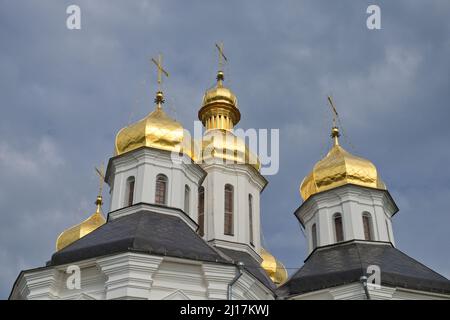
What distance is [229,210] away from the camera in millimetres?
22109

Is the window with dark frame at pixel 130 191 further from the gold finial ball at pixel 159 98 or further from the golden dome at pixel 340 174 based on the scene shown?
the golden dome at pixel 340 174

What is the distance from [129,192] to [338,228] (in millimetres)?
6246

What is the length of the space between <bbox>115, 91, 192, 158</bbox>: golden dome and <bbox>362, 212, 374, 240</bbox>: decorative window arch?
5.53 metres

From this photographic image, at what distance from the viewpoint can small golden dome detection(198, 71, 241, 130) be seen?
26031 millimetres

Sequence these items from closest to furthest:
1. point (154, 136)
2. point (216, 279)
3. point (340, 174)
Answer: point (216, 279) → point (154, 136) → point (340, 174)

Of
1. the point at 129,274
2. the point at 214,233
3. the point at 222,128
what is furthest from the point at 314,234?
the point at 129,274

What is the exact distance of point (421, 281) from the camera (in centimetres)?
1680

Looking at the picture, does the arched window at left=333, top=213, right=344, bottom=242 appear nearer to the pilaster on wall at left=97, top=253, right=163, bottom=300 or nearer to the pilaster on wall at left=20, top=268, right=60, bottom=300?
the pilaster on wall at left=97, top=253, right=163, bottom=300

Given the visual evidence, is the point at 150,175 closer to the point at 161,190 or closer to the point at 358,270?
the point at 161,190

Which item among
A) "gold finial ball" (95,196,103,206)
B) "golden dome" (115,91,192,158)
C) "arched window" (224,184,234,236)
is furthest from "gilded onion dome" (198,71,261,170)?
"gold finial ball" (95,196,103,206)

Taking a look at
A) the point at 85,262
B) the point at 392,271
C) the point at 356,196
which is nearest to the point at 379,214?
the point at 356,196

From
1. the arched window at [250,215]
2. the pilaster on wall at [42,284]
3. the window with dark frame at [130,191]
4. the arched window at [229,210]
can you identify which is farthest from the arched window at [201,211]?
the pilaster on wall at [42,284]

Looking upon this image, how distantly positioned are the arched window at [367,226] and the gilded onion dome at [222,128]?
4.68 meters
